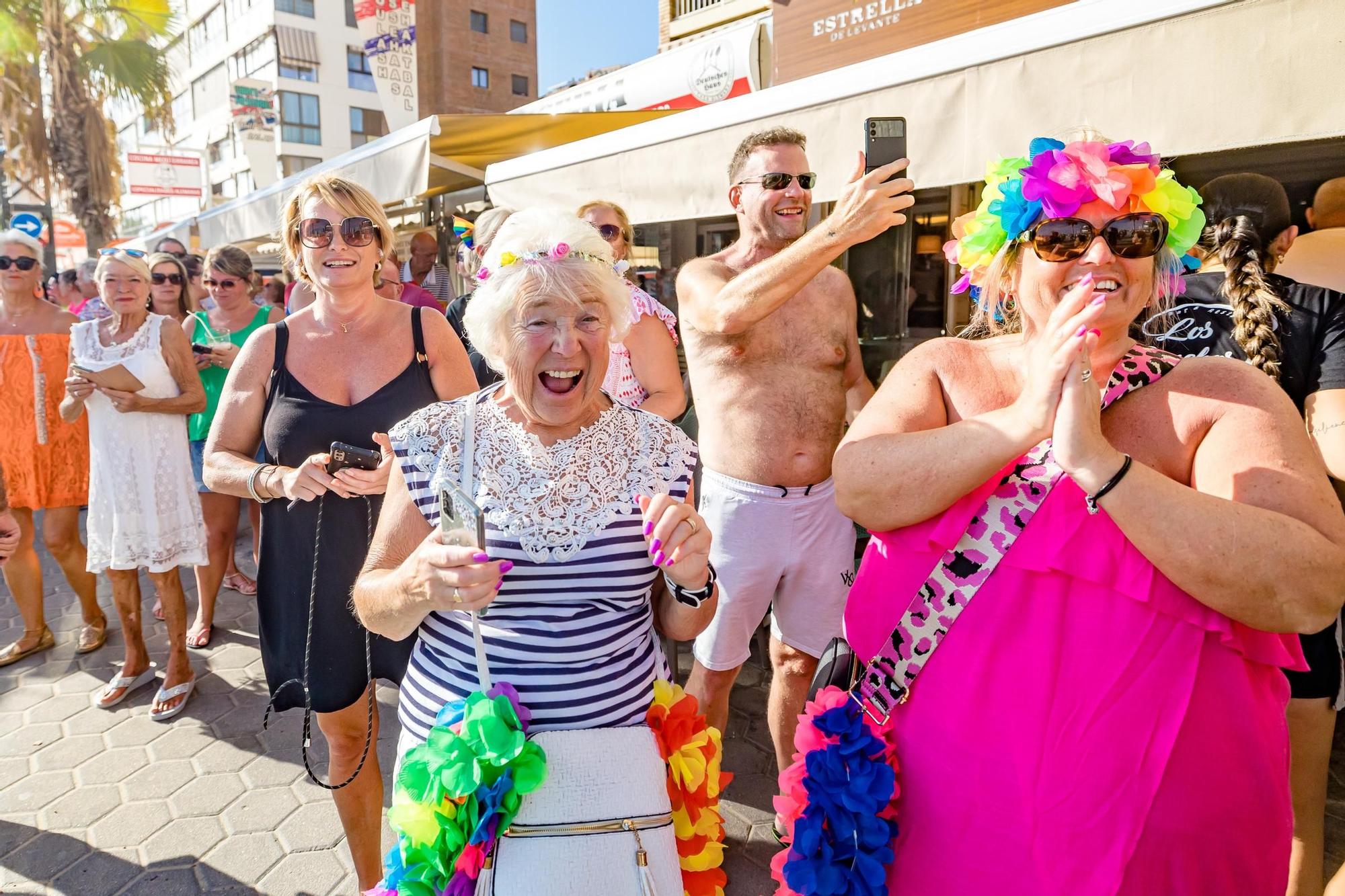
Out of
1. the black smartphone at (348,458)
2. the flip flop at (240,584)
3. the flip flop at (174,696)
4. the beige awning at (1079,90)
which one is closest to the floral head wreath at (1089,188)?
the beige awning at (1079,90)

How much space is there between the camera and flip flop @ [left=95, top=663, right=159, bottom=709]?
3771 millimetres

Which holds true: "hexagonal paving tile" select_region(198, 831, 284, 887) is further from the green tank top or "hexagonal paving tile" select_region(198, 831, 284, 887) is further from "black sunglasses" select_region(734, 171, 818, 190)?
"black sunglasses" select_region(734, 171, 818, 190)

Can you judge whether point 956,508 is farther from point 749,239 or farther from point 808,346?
point 749,239

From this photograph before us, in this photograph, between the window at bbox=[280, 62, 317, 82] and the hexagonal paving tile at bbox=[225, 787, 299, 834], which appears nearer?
the hexagonal paving tile at bbox=[225, 787, 299, 834]

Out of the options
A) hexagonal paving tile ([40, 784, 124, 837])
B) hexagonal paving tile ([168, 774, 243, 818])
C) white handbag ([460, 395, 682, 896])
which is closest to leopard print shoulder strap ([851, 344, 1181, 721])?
white handbag ([460, 395, 682, 896])

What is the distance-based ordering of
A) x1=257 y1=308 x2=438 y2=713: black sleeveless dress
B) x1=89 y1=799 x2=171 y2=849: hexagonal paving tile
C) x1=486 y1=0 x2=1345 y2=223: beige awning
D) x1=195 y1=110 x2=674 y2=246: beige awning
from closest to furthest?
1. x1=486 y1=0 x2=1345 y2=223: beige awning
2. x1=257 y1=308 x2=438 y2=713: black sleeveless dress
3. x1=89 y1=799 x2=171 y2=849: hexagonal paving tile
4. x1=195 y1=110 x2=674 y2=246: beige awning

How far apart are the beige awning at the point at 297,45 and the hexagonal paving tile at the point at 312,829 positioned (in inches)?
1636

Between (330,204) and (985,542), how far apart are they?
209cm

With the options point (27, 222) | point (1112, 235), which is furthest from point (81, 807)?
point (27, 222)

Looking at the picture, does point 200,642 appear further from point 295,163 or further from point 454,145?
point 295,163

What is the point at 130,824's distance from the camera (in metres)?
2.95

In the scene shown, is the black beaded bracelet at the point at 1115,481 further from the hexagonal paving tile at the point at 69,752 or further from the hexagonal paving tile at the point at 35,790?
the hexagonal paving tile at the point at 69,752

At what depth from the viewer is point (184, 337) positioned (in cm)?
397

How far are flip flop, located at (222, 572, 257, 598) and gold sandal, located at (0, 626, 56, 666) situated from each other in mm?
984
